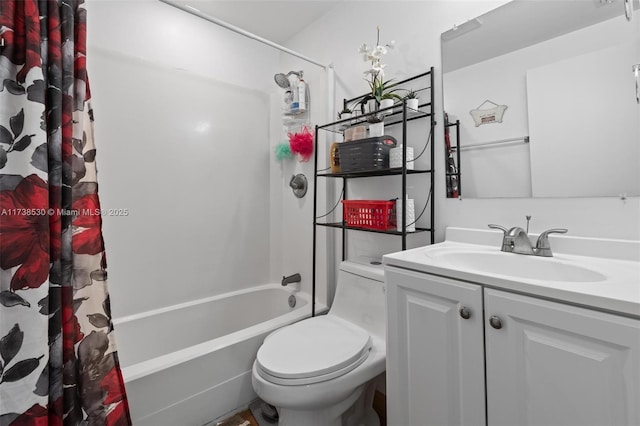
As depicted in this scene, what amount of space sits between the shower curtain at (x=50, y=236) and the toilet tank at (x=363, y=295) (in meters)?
0.98

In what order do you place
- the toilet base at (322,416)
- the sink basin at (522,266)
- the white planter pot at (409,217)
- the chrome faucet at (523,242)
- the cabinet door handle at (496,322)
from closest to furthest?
1. the cabinet door handle at (496,322)
2. the sink basin at (522,266)
3. the chrome faucet at (523,242)
4. the toilet base at (322,416)
5. the white planter pot at (409,217)

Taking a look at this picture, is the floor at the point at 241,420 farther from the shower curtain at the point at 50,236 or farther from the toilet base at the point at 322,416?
the shower curtain at the point at 50,236

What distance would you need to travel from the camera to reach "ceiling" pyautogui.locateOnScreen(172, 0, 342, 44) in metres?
1.89

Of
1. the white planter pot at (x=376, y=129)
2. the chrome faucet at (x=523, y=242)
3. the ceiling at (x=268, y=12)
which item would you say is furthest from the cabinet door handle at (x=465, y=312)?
the ceiling at (x=268, y=12)

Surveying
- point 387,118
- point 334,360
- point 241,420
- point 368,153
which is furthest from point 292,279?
point 387,118

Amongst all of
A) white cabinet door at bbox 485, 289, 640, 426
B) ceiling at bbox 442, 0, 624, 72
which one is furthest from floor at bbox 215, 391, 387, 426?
ceiling at bbox 442, 0, 624, 72

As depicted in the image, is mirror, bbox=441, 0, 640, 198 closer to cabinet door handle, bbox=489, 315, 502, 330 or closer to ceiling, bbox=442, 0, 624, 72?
ceiling, bbox=442, 0, 624, 72

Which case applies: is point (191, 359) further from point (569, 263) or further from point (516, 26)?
point (516, 26)

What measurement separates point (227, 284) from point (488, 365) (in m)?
1.81

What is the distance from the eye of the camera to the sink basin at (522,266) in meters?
0.90

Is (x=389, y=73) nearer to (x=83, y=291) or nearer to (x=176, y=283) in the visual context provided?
(x=83, y=291)

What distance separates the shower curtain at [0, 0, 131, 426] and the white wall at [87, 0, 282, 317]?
77 cm

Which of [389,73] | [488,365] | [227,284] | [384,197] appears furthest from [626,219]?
[227,284]

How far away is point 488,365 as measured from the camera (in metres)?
0.78
